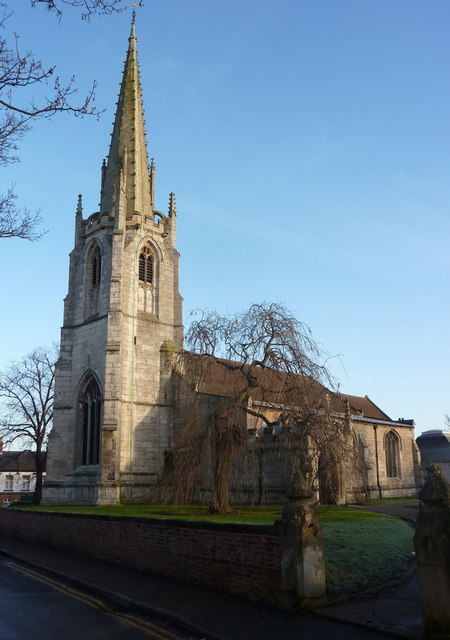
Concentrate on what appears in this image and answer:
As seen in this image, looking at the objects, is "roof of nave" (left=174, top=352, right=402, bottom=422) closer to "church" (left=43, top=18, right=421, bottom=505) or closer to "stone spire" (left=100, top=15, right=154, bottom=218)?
"church" (left=43, top=18, right=421, bottom=505)

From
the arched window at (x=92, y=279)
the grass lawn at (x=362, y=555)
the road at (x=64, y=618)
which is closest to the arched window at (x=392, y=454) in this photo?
the arched window at (x=92, y=279)

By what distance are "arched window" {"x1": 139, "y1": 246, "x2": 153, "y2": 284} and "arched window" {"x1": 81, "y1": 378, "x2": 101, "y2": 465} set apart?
6.92m

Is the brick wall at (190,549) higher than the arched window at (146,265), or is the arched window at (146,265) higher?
the arched window at (146,265)

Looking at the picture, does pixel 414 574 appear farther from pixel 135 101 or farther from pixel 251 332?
pixel 135 101

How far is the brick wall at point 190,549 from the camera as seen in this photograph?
8.66 m

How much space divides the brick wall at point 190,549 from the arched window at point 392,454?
28.5 m

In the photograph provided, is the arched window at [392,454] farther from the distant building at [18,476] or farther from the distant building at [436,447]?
the distant building at [18,476]

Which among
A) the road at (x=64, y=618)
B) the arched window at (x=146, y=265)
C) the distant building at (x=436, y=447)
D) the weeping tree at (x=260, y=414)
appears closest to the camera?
the road at (x=64, y=618)

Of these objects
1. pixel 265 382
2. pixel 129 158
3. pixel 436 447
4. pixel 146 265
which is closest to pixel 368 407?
pixel 436 447

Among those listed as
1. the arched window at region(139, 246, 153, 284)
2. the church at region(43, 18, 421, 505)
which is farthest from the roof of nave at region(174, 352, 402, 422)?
the arched window at region(139, 246, 153, 284)

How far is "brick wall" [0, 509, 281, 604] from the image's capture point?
8664 millimetres

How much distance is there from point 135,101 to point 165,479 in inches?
1105

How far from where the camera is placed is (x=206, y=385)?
2091 centimetres

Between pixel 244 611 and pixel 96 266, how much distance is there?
2818 centimetres
